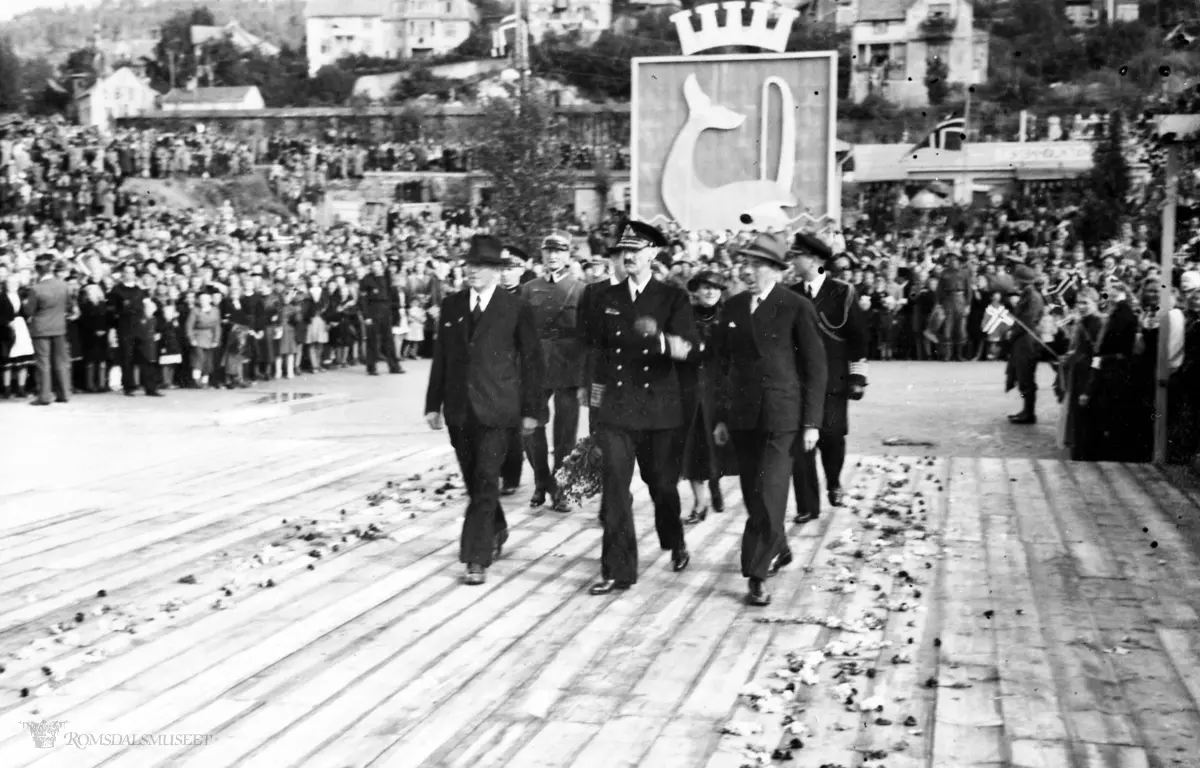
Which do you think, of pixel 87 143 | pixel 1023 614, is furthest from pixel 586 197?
pixel 1023 614

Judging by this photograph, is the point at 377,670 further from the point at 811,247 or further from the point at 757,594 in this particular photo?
the point at 811,247

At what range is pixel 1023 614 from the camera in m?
Answer: 6.95

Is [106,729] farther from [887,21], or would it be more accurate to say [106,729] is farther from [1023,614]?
[887,21]

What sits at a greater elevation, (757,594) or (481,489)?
(481,489)

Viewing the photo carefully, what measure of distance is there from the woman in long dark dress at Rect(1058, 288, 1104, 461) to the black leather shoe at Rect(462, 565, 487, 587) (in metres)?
7.18

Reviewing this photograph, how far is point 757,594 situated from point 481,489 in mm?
1548

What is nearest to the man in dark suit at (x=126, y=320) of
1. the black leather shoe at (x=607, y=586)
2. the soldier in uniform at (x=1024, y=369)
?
the soldier in uniform at (x=1024, y=369)

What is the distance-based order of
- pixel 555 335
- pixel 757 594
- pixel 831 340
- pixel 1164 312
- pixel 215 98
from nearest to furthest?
1. pixel 757 594
2. pixel 831 340
3. pixel 555 335
4. pixel 1164 312
5. pixel 215 98

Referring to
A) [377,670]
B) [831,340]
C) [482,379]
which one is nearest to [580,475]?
[831,340]

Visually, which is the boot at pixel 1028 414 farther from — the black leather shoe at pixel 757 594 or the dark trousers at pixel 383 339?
the dark trousers at pixel 383 339

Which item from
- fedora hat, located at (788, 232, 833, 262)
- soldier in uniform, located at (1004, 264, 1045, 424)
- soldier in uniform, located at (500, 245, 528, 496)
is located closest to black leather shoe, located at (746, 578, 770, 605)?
fedora hat, located at (788, 232, 833, 262)

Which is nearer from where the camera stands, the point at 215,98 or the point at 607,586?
the point at 607,586

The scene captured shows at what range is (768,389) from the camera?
7.21 m

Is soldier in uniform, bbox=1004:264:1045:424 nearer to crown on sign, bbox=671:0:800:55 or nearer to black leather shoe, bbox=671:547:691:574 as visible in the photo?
black leather shoe, bbox=671:547:691:574
